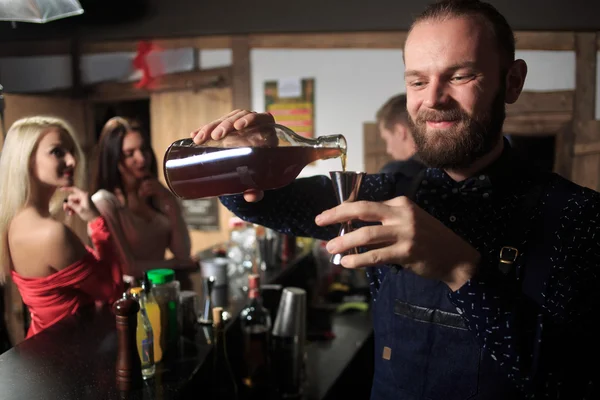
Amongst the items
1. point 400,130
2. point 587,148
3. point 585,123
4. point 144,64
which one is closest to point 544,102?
point 585,123

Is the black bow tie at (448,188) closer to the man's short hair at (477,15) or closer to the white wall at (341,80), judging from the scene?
the man's short hair at (477,15)

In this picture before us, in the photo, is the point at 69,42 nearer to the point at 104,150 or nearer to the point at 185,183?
the point at 104,150

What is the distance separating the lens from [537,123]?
4.11m

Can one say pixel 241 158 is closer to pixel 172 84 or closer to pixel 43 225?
pixel 43 225

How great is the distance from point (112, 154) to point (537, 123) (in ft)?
10.8

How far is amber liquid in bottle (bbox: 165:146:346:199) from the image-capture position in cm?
108

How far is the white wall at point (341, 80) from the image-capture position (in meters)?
4.38

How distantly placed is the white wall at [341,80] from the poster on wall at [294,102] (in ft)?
0.15

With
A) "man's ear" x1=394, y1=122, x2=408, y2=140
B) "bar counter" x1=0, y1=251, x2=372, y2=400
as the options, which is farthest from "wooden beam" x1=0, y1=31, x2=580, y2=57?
"bar counter" x1=0, y1=251, x2=372, y2=400

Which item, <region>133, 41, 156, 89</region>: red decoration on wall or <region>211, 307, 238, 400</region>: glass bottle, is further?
<region>133, 41, 156, 89</region>: red decoration on wall

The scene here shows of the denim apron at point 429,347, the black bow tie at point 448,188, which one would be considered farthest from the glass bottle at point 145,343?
the black bow tie at point 448,188

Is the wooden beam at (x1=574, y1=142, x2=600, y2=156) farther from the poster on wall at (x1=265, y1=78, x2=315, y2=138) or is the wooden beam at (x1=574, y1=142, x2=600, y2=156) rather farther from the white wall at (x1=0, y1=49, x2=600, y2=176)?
the poster on wall at (x1=265, y1=78, x2=315, y2=138)

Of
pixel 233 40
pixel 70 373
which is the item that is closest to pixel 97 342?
pixel 70 373

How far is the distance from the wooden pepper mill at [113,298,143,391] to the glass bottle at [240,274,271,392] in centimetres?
71
